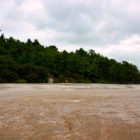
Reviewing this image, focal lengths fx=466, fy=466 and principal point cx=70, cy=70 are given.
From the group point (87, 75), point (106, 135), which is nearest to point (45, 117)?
point (106, 135)

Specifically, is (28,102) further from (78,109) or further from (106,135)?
(106,135)

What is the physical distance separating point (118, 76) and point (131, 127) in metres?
56.4

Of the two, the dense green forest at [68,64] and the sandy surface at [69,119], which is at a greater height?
the dense green forest at [68,64]

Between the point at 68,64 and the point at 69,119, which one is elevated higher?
the point at 68,64

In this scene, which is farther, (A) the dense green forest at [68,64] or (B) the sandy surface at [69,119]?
(A) the dense green forest at [68,64]

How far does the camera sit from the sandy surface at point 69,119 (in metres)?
10.8

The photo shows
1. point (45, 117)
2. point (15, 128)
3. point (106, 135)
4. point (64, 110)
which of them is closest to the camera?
point (106, 135)

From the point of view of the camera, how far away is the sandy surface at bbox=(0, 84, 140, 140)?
10812 mm

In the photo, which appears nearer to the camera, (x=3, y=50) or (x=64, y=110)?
(x=64, y=110)

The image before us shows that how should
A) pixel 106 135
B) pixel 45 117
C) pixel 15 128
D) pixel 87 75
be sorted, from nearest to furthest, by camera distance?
pixel 106 135 → pixel 15 128 → pixel 45 117 → pixel 87 75

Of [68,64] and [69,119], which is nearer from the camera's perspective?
[69,119]

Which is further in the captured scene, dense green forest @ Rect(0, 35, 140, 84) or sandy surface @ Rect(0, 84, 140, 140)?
dense green forest @ Rect(0, 35, 140, 84)

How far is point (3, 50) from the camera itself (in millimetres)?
68875

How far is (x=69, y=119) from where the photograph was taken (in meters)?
12.1
